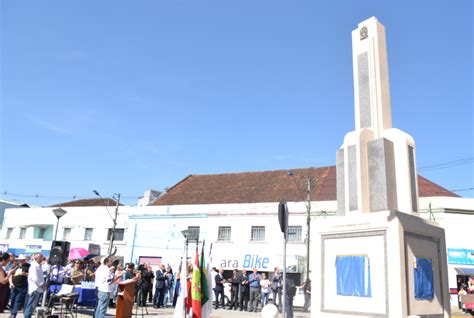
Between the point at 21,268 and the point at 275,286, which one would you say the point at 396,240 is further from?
the point at 275,286

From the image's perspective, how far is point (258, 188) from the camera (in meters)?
35.4

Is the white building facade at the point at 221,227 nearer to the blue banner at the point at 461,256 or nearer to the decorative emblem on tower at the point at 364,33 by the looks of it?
the blue banner at the point at 461,256

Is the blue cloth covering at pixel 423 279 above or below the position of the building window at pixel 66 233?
below

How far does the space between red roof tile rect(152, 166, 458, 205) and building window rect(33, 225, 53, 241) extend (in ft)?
38.8

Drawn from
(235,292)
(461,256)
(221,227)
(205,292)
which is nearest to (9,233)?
(221,227)

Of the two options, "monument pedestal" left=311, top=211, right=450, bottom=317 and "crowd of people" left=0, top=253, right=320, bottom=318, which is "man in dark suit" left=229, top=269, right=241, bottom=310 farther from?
"monument pedestal" left=311, top=211, right=450, bottom=317

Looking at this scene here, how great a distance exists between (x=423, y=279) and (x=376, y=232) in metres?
1.09

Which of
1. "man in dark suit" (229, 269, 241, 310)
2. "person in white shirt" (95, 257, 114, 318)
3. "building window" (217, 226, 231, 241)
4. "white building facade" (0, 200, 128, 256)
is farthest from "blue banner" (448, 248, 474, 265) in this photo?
"white building facade" (0, 200, 128, 256)

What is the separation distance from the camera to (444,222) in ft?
85.4

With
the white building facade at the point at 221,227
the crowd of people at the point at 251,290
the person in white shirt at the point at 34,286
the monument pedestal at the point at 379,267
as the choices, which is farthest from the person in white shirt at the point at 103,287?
the white building facade at the point at 221,227

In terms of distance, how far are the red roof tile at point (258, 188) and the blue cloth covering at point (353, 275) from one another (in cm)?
2319

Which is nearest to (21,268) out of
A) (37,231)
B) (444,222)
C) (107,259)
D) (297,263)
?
(107,259)

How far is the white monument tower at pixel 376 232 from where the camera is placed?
7023 millimetres

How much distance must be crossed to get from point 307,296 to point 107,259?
11.3 metres
